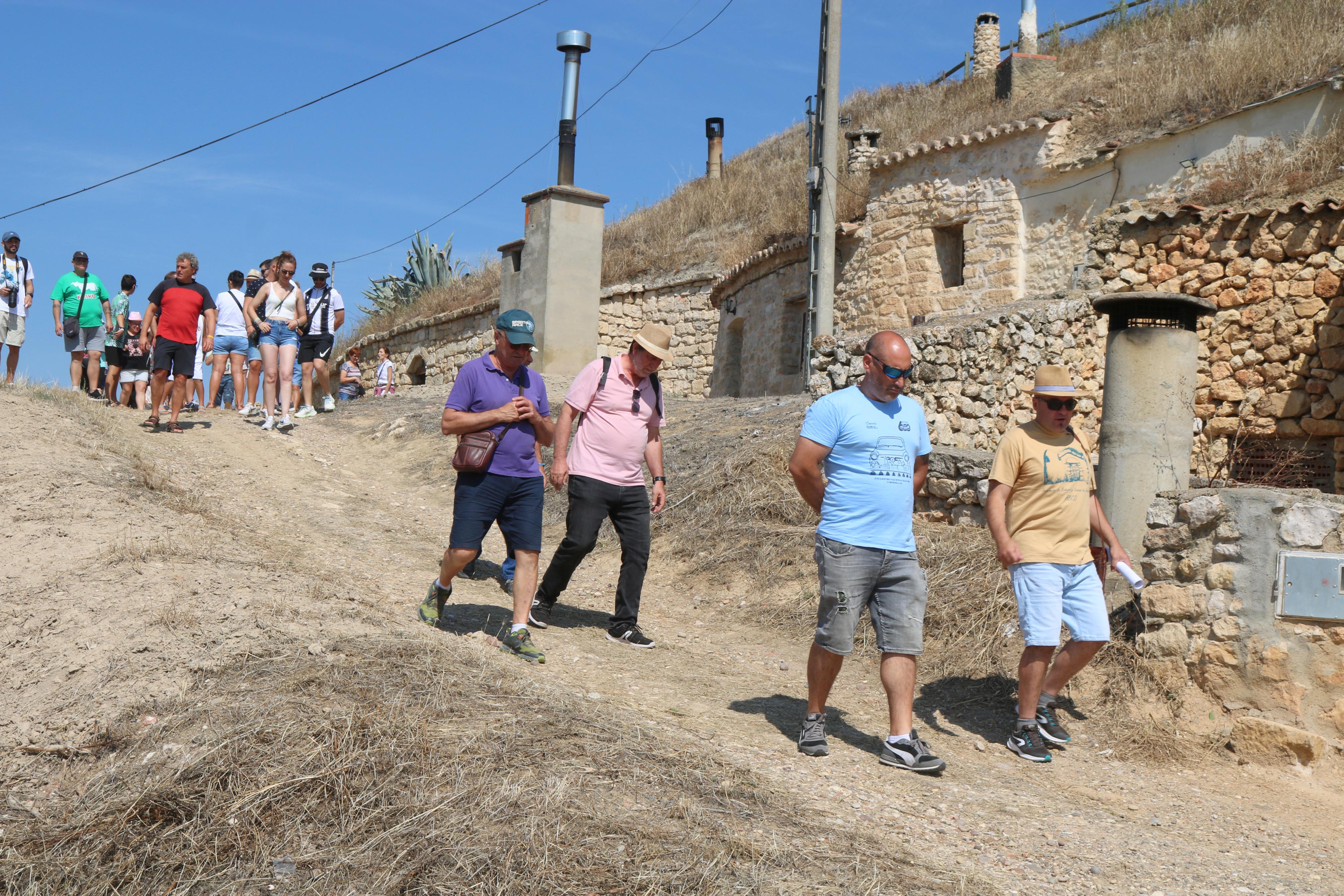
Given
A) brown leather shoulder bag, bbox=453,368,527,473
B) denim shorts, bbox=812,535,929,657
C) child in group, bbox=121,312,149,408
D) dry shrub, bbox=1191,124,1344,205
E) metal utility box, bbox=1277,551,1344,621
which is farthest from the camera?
child in group, bbox=121,312,149,408

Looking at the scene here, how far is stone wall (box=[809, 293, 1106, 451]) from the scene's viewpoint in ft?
33.6

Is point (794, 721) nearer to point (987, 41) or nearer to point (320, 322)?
point (320, 322)

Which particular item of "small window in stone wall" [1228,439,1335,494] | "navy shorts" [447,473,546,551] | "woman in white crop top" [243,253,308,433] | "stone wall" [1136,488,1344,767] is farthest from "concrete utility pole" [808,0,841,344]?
"navy shorts" [447,473,546,551]

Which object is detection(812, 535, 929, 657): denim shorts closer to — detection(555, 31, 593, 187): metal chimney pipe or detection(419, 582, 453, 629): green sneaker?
detection(419, 582, 453, 629): green sneaker

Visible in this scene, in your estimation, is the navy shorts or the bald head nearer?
the bald head

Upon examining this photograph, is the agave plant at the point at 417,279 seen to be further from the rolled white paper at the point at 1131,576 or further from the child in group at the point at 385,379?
the rolled white paper at the point at 1131,576

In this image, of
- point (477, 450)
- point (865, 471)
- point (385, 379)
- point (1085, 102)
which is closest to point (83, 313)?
point (385, 379)

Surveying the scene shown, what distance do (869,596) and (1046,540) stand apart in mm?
955

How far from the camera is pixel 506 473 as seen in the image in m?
5.21

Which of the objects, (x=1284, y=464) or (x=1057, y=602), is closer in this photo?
(x=1057, y=602)

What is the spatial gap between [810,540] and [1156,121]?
433 inches

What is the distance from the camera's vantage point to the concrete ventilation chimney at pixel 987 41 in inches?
1001

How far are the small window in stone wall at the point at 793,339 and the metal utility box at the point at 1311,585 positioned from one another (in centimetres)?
1329

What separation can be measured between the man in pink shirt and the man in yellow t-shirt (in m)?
1.87
